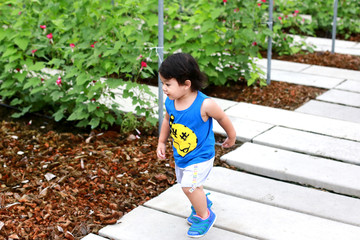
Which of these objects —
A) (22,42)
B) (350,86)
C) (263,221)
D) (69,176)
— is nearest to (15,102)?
(22,42)

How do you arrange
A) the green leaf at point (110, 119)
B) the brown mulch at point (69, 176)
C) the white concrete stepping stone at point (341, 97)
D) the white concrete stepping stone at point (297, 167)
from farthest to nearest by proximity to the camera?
the white concrete stepping stone at point (341, 97)
the green leaf at point (110, 119)
the white concrete stepping stone at point (297, 167)
the brown mulch at point (69, 176)

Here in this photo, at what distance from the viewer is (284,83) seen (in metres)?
6.00

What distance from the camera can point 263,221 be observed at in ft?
10.3

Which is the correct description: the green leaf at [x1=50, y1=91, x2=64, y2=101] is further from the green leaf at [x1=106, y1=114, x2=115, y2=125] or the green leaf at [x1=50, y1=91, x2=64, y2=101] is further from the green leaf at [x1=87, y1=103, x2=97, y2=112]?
the green leaf at [x1=106, y1=114, x2=115, y2=125]

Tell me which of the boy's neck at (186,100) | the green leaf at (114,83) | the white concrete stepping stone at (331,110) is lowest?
the white concrete stepping stone at (331,110)

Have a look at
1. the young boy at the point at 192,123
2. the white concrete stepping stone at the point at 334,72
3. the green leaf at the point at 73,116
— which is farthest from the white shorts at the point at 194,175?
the white concrete stepping stone at the point at 334,72

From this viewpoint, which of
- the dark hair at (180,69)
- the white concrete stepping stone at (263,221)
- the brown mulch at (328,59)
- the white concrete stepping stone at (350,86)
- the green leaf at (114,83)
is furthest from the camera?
the brown mulch at (328,59)

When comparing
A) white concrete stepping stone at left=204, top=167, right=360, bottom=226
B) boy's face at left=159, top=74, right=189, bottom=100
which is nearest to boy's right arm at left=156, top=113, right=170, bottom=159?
boy's face at left=159, top=74, right=189, bottom=100

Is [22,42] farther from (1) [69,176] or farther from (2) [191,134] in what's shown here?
(2) [191,134]

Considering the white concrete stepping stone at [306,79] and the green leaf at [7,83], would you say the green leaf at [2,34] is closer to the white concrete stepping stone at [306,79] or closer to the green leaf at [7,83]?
the green leaf at [7,83]

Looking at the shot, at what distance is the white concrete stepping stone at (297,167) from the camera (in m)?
3.61

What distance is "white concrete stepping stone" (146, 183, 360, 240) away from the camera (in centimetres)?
299

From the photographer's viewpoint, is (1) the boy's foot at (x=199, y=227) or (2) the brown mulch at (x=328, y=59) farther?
(2) the brown mulch at (x=328, y=59)

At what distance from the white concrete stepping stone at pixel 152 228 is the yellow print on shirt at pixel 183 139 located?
0.48m
